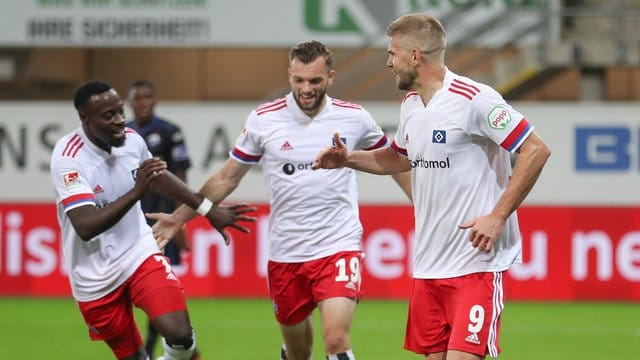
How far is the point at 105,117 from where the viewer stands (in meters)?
7.43

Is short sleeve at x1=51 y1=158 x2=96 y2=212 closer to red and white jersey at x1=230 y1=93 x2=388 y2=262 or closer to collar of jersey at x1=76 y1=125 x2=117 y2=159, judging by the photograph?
collar of jersey at x1=76 y1=125 x2=117 y2=159

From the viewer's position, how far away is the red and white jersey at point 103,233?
24.6 ft

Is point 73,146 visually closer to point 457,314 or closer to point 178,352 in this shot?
point 178,352

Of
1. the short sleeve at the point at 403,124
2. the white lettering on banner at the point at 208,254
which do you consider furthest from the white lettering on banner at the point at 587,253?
the short sleeve at the point at 403,124

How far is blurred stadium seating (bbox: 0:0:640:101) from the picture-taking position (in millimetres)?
17375

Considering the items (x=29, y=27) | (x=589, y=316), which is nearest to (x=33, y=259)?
(x=29, y=27)

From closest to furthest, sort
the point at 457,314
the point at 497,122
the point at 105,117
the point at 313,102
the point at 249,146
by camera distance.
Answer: the point at 497,122, the point at 457,314, the point at 105,117, the point at 313,102, the point at 249,146

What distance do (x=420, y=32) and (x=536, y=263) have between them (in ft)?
30.2

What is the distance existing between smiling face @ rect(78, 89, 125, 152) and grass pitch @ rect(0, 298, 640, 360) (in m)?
3.79

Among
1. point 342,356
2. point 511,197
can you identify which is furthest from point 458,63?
point 511,197

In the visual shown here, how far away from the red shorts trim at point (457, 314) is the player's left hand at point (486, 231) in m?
0.30

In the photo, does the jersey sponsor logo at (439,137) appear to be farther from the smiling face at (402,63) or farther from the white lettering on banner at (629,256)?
the white lettering on banner at (629,256)

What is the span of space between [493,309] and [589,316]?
26.1 ft

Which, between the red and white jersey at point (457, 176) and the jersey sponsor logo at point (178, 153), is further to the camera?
the jersey sponsor logo at point (178, 153)
